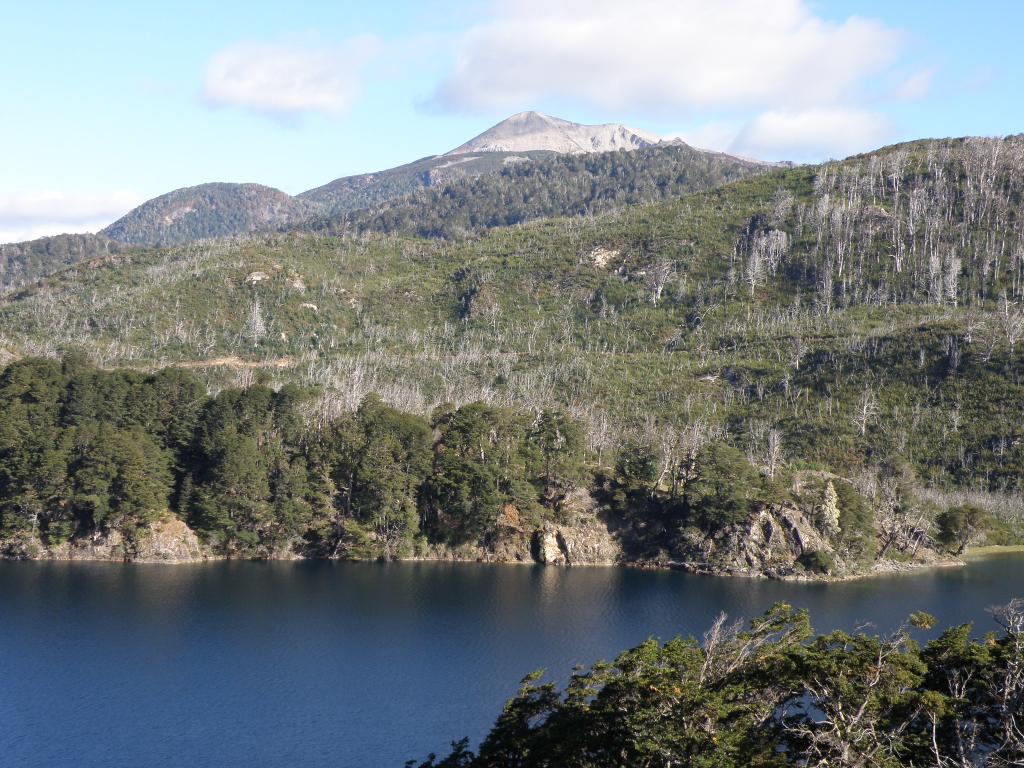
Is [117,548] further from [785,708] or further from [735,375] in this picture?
[735,375]

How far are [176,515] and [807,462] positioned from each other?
2942 inches

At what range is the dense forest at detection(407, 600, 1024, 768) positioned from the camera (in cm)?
3166

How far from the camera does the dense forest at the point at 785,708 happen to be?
104 feet

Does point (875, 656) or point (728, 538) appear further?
point (728, 538)

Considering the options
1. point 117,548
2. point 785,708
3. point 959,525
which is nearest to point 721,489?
point 959,525

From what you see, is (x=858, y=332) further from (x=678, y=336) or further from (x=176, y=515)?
(x=176, y=515)

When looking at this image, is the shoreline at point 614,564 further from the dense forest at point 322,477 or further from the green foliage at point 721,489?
the green foliage at point 721,489

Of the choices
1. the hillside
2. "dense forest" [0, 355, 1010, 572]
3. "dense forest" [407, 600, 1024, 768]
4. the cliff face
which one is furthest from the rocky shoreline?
"dense forest" [407, 600, 1024, 768]

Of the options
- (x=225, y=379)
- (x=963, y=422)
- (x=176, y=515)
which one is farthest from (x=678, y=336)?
(x=176, y=515)

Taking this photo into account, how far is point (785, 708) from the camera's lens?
36438mm

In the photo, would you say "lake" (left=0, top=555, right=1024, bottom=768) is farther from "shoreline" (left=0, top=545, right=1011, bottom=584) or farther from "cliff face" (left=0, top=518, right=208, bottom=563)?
"cliff face" (left=0, top=518, right=208, bottom=563)

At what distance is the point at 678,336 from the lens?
18312 centimetres

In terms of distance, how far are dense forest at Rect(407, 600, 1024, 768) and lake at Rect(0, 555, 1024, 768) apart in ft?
43.1

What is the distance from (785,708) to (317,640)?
36785 millimetres
